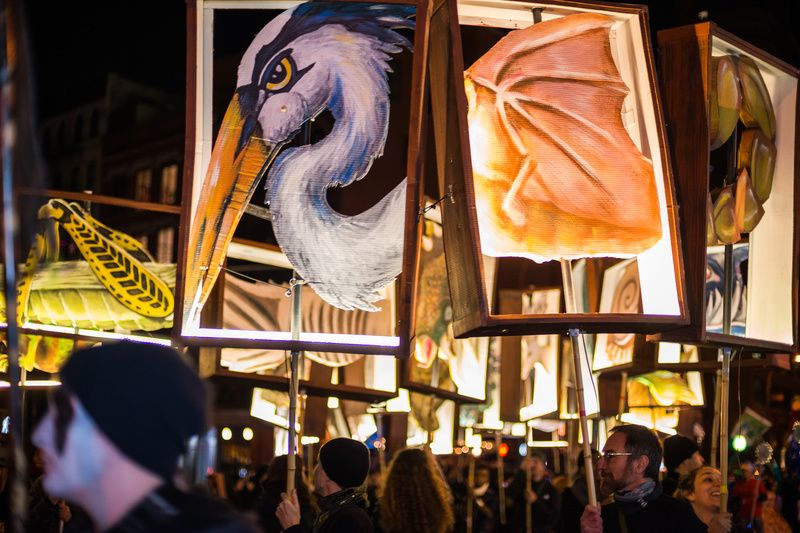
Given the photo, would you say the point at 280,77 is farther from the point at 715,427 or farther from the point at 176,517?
the point at 715,427

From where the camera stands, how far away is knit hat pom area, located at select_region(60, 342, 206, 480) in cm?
207

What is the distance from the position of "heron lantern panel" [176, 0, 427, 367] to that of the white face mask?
135 inches

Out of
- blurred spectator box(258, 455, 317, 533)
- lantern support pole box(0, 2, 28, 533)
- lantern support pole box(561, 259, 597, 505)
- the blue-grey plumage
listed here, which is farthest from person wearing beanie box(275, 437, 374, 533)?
lantern support pole box(0, 2, 28, 533)

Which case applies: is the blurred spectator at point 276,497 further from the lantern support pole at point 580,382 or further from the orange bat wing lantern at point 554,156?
the orange bat wing lantern at point 554,156

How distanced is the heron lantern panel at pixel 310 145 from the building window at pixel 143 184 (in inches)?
1690

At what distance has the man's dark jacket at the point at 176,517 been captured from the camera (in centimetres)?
205

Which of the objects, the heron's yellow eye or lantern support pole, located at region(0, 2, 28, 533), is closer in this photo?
lantern support pole, located at region(0, 2, 28, 533)

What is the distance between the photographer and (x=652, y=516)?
521 cm

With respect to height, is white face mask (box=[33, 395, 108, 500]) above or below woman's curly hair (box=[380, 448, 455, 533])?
above

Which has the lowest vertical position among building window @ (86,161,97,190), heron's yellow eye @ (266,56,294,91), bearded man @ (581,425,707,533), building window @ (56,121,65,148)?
bearded man @ (581,425,707,533)

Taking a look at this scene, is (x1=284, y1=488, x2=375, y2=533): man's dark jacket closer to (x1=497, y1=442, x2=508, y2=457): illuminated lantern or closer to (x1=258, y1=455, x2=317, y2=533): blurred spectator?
(x1=258, y1=455, x2=317, y2=533): blurred spectator

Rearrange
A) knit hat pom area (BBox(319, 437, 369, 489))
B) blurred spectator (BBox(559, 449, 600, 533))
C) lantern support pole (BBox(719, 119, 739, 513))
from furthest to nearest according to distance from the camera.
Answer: blurred spectator (BBox(559, 449, 600, 533))
lantern support pole (BBox(719, 119, 739, 513))
knit hat pom area (BBox(319, 437, 369, 489))

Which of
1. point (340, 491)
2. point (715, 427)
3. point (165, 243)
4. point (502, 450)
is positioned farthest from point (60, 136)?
point (340, 491)

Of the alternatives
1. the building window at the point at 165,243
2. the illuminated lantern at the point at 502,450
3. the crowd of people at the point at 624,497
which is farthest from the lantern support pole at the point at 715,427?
the building window at the point at 165,243
